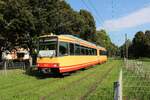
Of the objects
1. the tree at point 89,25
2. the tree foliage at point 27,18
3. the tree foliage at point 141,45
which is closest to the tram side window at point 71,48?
the tree foliage at point 27,18

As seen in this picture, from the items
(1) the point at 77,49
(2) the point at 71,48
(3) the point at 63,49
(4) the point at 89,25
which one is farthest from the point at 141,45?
(3) the point at 63,49

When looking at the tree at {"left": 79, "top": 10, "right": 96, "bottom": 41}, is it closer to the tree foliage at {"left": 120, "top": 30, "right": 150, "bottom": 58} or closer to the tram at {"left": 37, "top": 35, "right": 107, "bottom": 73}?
the tree foliage at {"left": 120, "top": 30, "right": 150, "bottom": 58}

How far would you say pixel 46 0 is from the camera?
37.8 metres

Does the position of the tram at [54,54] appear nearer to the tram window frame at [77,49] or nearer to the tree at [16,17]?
the tram window frame at [77,49]

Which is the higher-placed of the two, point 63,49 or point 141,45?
point 141,45

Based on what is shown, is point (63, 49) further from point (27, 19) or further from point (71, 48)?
point (27, 19)

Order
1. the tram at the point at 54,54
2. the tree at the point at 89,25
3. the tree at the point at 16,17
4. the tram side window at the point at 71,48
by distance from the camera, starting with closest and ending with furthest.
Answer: the tram at the point at 54,54 < the tram side window at the point at 71,48 < the tree at the point at 16,17 < the tree at the point at 89,25

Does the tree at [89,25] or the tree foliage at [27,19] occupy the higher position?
the tree at [89,25]

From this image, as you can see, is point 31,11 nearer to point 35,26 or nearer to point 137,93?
point 35,26

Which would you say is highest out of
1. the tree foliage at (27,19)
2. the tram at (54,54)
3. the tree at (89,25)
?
the tree at (89,25)

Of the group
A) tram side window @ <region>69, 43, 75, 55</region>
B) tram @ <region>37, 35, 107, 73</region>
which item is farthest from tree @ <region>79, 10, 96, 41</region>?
tram @ <region>37, 35, 107, 73</region>

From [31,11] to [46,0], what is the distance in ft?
8.73

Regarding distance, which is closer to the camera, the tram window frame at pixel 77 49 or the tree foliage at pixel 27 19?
the tram window frame at pixel 77 49

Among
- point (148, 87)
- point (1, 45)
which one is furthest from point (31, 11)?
point (148, 87)
